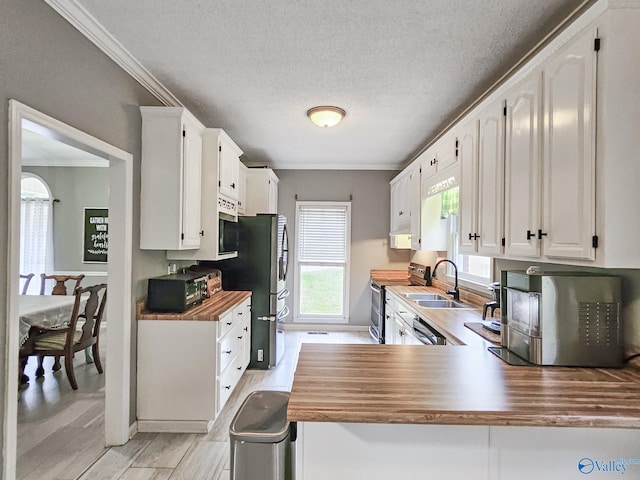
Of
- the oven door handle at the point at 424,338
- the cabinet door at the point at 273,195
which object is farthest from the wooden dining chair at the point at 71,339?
the oven door handle at the point at 424,338

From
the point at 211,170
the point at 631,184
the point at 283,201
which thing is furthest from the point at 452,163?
the point at 283,201

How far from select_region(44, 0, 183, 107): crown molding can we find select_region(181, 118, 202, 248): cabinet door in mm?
362

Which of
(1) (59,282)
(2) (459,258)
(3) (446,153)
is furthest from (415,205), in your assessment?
(1) (59,282)

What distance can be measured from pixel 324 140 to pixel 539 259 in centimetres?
289

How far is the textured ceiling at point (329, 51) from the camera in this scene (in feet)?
5.68

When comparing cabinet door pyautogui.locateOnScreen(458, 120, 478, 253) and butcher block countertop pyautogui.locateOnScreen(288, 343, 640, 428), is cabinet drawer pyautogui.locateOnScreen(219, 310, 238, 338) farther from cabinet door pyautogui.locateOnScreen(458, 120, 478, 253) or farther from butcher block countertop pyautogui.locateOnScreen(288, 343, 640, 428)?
cabinet door pyautogui.locateOnScreen(458, 120, 478, 253)

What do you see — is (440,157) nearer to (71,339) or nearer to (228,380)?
(228,380)

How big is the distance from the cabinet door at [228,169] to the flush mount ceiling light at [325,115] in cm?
83

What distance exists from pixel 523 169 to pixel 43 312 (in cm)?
403

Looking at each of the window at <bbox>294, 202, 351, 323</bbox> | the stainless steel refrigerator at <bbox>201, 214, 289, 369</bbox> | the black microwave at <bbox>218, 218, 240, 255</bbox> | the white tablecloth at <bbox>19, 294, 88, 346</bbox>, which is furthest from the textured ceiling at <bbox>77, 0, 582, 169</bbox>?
the white tablecloth at <bbox>19, 294, 88, 346</bbox>

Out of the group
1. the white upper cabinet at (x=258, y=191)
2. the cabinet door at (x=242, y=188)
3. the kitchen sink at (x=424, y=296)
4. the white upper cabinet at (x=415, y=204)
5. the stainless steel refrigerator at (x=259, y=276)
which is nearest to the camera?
the kitchen sink at (x=424, y=296)

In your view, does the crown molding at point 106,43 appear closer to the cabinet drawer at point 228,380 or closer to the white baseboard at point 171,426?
the cabinet drawer at point 228,380

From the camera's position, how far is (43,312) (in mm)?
3195

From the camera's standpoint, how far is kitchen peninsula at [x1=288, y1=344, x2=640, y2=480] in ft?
3.48
